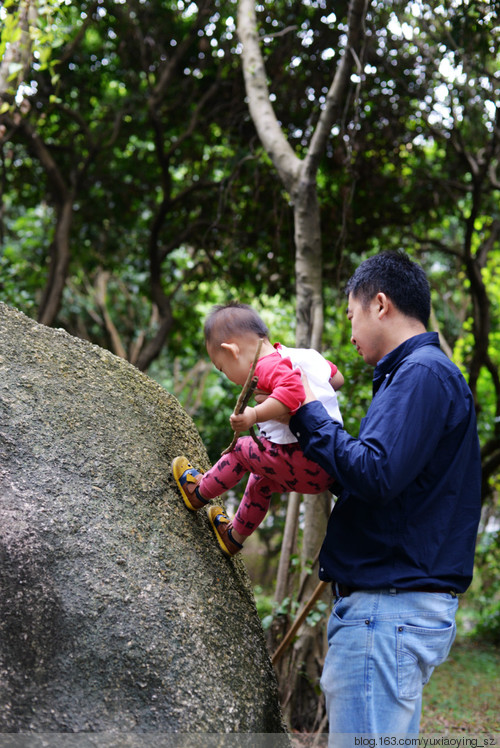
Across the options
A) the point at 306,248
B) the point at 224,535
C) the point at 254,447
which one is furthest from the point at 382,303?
the point at 306,248

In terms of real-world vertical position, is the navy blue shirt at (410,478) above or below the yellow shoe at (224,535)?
above

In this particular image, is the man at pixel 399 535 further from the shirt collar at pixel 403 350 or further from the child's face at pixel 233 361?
the child's face at pixel 233 361

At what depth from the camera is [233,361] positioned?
2.47 metres

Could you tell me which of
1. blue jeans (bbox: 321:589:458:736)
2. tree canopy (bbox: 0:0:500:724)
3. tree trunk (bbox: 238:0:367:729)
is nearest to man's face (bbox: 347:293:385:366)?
blue jeans (bbox: 321:589:458:736)

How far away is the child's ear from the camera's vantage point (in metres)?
2.40

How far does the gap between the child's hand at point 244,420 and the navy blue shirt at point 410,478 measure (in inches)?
8.1

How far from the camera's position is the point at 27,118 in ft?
23.0

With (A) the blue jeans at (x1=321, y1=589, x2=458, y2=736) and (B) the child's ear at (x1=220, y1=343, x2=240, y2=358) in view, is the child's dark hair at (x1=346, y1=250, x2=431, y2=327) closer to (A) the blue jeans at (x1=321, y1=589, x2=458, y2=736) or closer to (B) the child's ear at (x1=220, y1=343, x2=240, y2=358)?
(B) the child's ear at (x1=220, y1=343, x2=240, y2=358)

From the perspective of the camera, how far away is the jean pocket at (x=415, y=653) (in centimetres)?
176

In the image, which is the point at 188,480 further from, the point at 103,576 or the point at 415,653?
the point at 415,653

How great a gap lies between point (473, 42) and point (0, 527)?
16.3 feet

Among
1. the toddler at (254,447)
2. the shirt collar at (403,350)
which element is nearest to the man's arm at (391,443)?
the shirt collar at (403,350)

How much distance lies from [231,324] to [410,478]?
3.13 feet

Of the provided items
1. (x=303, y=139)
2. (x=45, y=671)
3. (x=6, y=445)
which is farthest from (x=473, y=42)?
(x=45, y=671)
